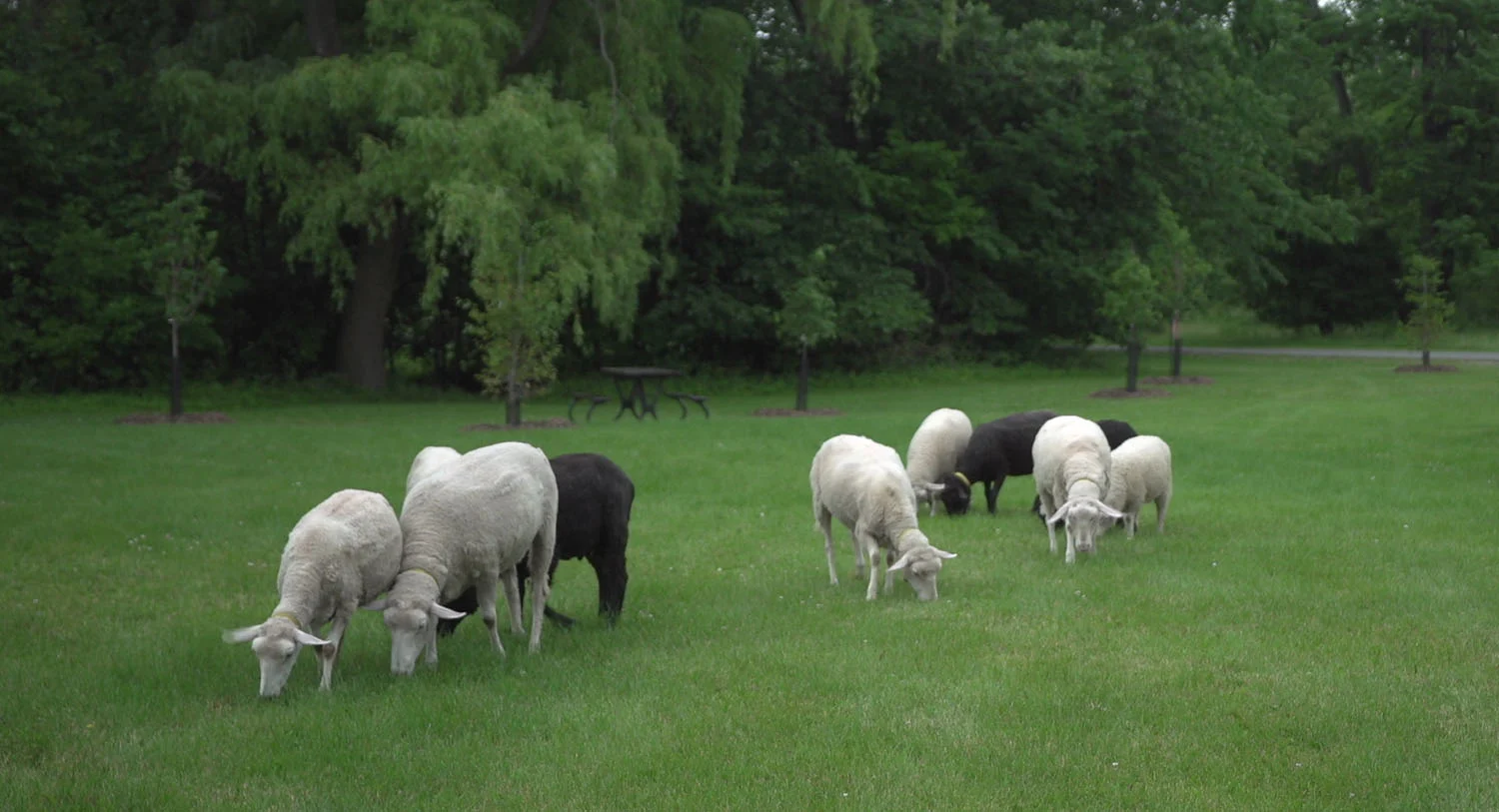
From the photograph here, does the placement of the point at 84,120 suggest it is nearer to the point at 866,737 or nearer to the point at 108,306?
the point at 108,306

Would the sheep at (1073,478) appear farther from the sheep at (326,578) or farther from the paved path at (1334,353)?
the paved path at (1334,353)

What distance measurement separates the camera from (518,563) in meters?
9.45

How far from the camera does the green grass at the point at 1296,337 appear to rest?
42.6 meters

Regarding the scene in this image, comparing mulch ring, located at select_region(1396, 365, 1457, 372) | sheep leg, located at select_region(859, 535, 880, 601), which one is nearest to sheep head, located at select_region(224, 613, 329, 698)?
sheep leg, located at select_region(859, 535, 880, 601)

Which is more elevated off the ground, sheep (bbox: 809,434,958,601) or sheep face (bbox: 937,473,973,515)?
sheep (bbox: 809,434,958,601)

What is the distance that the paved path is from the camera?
3662 cm

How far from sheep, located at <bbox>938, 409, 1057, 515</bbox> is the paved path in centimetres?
2438

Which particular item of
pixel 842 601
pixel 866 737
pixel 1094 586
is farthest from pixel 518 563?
pixel 1094 586

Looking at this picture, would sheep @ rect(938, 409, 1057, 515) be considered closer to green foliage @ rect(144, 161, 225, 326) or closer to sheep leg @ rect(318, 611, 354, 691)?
sheep leg @ rect(318, 611, 354, 691)

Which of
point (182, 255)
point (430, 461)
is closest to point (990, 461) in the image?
point (430, 461)

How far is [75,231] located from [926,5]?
2008cm

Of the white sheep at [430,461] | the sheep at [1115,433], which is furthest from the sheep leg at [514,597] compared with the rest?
the sheep at [1115,433]

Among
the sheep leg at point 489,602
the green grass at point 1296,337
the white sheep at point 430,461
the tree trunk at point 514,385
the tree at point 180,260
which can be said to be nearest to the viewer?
the sheep leg at point 489,602

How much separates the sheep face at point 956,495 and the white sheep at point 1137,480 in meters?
1.87
